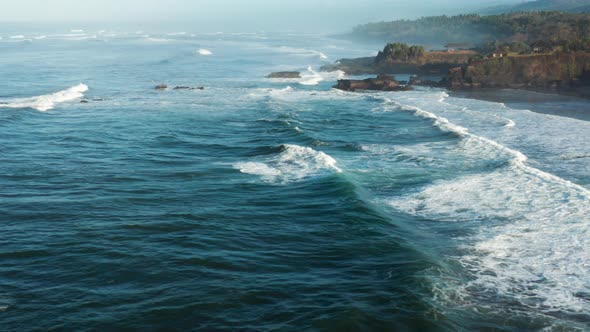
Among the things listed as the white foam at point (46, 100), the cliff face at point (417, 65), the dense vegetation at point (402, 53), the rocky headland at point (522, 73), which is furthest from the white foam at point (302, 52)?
the white foam at point (46, 100)

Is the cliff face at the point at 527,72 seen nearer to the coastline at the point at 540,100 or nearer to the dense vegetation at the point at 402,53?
the coastline at the point at 540,100

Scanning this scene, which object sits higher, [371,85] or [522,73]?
[522,73]

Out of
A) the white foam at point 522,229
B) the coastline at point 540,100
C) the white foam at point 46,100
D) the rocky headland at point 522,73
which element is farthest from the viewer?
the rocky headland at point 522,73

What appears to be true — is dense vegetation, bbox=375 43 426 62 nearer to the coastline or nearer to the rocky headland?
the rocky headland

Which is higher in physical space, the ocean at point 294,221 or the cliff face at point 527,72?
the cliff face at point 527,72

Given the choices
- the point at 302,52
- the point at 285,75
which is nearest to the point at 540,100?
the point at 285,75

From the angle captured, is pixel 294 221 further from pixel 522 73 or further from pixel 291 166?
pixel 522 73
